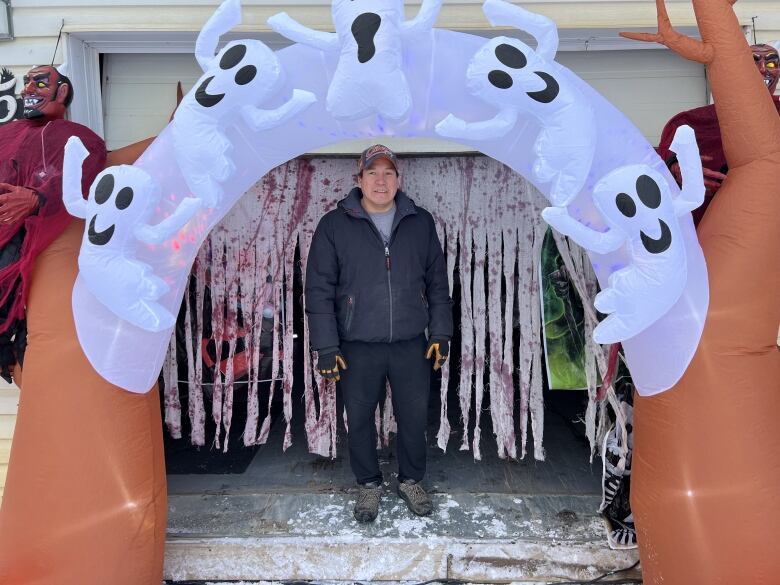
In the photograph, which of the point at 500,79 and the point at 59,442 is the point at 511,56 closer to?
the point at 500,79

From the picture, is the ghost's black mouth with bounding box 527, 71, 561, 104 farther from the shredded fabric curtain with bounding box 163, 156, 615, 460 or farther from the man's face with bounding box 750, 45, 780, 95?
the shredded fabric curtain with bounding box 163, 156, 615, 460

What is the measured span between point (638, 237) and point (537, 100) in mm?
543

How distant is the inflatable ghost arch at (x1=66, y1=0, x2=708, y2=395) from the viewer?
1619mm

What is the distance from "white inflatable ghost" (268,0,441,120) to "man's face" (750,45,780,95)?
1.47 m

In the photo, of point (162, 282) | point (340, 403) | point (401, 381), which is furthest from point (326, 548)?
point (162, 282)

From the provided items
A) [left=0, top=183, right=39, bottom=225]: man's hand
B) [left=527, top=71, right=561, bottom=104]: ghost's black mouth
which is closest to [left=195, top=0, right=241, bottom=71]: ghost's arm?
[left=0, top=183, right=39, bottom=225]: man's hand

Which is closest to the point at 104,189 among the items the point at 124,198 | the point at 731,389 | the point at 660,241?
the point at 124,198

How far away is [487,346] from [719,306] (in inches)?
65.9

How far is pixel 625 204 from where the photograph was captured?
1.62 metres

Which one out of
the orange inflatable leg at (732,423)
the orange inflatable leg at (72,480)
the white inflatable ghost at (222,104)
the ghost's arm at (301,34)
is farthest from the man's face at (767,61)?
the orange inflatable leg at (72,480)

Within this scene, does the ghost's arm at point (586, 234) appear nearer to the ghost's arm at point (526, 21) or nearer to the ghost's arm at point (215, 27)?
the ghost's arm at point (526, 21)

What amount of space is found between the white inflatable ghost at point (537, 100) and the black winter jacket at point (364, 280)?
3.01ft

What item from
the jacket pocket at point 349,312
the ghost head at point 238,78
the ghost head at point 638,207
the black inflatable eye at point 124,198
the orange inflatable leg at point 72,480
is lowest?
the orange inflatable leg at point 72,480

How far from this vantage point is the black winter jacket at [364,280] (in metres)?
2.48
